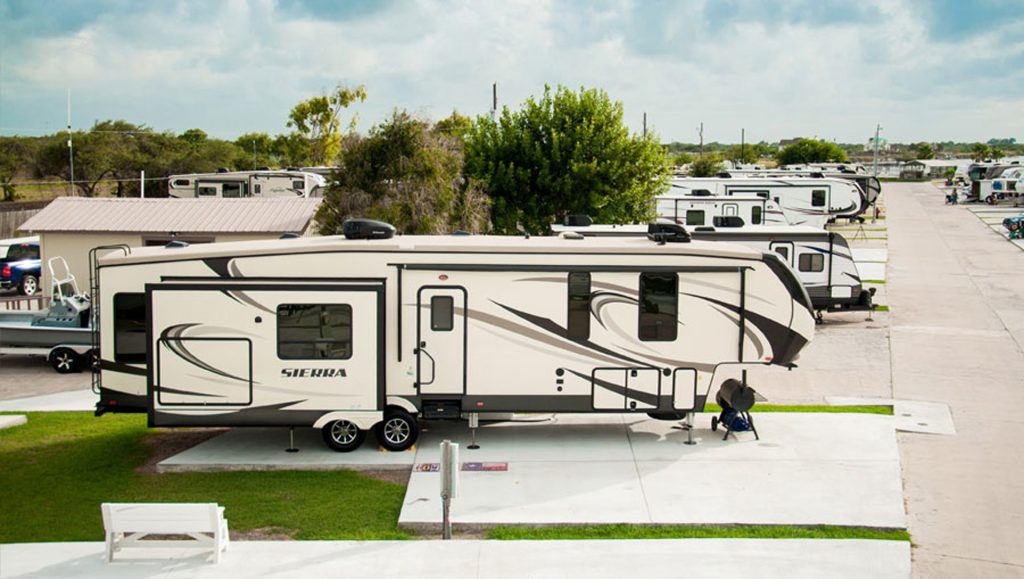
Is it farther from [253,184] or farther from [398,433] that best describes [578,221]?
[253,184]

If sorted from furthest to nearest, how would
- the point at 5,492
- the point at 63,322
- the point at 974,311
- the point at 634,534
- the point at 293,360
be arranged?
the point at 974,311
the point at 63,322
the point at 293,360
the point at 5,492
the point at 634,534

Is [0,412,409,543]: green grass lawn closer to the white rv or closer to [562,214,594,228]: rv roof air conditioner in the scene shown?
[562,214,594,228]: rv roof air conditioner

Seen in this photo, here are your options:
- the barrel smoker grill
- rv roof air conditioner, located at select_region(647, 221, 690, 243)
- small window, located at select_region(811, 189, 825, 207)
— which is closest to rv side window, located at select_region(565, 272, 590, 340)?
rv roof air conditioner, located at select_region(647, 221, 690, 243)

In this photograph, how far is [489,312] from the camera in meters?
13.9

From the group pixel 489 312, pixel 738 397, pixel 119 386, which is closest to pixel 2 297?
pixel 119 386

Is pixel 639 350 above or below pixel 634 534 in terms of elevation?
above

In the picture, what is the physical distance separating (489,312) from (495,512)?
314cm

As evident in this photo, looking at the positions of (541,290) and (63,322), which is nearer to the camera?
(541,290)

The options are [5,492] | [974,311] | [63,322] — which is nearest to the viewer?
[5,492]

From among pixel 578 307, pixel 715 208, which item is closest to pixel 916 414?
pixel 578 307

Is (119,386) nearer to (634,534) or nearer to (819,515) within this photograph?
(634,534)

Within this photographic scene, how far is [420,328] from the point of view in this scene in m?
13.8

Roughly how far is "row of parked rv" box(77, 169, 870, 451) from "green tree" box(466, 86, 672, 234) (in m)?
15.2

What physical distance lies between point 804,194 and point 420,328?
32.3 m
